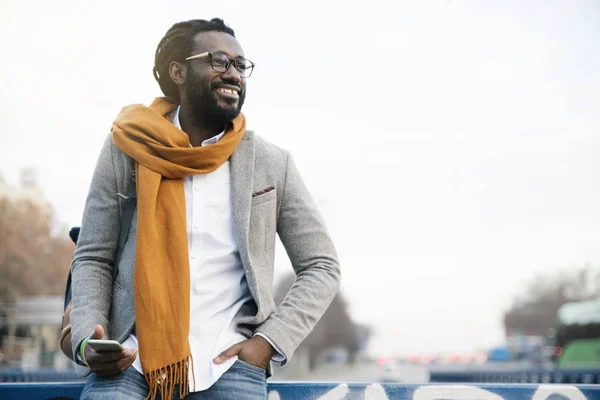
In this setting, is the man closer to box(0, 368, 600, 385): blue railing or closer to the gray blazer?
the gray blazer

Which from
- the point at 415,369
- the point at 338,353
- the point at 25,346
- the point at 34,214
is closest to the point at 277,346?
the point at 415,369

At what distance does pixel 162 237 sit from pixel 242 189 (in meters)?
0.41

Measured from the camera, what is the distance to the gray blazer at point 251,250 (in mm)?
2939

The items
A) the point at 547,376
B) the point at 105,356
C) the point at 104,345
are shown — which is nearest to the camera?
the point at 104,345

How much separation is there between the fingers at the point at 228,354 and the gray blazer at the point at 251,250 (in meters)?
0.10

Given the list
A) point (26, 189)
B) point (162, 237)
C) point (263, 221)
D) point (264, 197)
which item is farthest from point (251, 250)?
point (26, 189)

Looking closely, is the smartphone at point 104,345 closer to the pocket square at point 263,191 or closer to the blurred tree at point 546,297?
the pocket square at point 263,191

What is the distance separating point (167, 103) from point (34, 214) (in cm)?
5378

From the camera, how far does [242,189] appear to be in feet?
10.2

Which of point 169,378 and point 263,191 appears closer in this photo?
point 169,378

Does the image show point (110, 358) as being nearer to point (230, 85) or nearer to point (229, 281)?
point (229, 281)

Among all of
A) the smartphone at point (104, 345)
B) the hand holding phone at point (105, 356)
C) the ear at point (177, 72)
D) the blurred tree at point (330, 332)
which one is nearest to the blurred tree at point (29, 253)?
the blurred tree at point (330, 332)

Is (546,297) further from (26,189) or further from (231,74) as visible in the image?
(231,74)

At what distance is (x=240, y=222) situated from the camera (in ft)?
9.96
